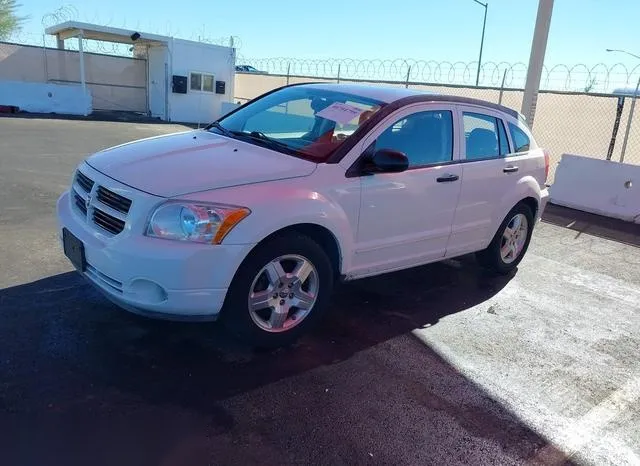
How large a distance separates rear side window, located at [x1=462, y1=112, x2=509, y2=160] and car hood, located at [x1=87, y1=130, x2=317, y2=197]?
5.95ft

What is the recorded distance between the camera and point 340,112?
416 centimetres

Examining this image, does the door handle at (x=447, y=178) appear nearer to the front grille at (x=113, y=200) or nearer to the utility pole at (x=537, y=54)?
the front grille at (x=113, y=200)

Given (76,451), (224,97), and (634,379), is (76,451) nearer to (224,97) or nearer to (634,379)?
(634,379)

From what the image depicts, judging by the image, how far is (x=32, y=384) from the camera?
2971 mm

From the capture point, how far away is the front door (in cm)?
395

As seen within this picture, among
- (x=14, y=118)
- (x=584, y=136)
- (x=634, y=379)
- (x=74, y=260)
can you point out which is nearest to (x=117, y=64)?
(x=14, y=118)

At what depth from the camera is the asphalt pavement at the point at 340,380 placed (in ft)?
8.79

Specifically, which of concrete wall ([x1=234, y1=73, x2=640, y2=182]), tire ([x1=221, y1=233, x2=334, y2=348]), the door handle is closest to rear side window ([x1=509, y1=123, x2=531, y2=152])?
the door handle

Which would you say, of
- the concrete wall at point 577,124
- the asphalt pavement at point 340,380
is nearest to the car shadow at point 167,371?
the asphalt pavement at point 340,380

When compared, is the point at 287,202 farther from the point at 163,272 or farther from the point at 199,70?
the point at 199,70

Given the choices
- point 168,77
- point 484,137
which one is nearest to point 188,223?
point 484,137

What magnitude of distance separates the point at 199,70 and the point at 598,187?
17.5 metres

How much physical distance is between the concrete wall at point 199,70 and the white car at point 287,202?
59.0ft

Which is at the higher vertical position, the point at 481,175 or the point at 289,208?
the point at 481,175
